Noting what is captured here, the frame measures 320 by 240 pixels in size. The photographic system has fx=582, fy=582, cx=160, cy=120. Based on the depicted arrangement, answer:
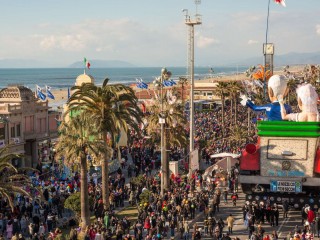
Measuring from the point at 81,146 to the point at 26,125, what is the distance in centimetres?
2152

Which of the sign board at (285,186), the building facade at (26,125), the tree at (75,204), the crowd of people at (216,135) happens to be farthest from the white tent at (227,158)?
the building facade at (26,125)

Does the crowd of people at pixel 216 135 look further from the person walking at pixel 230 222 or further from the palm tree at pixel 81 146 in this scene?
the palm tree at pixel 81 146

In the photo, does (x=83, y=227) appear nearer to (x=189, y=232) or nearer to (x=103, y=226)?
(x=103, y=226)

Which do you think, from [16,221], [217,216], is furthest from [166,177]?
[16,221]

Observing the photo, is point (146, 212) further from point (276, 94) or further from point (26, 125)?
point (26, 125)

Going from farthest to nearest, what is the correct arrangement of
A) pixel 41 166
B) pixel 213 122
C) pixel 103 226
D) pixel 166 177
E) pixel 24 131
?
pixel 213 122 < pixel 24 131 < pixel 41 166 < pixel 166 177 < pixel 103 226

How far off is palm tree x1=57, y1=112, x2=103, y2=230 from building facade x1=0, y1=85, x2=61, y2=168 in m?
17.2

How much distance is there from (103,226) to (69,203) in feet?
13.5

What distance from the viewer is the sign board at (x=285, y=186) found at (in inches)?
996

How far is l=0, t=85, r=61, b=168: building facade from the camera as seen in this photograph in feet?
143

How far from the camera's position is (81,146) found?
26109 millimetres

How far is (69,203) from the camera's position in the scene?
2838 cm

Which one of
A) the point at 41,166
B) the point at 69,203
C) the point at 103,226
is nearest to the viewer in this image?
the point at 103,226

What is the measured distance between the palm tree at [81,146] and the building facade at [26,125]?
676 inches
